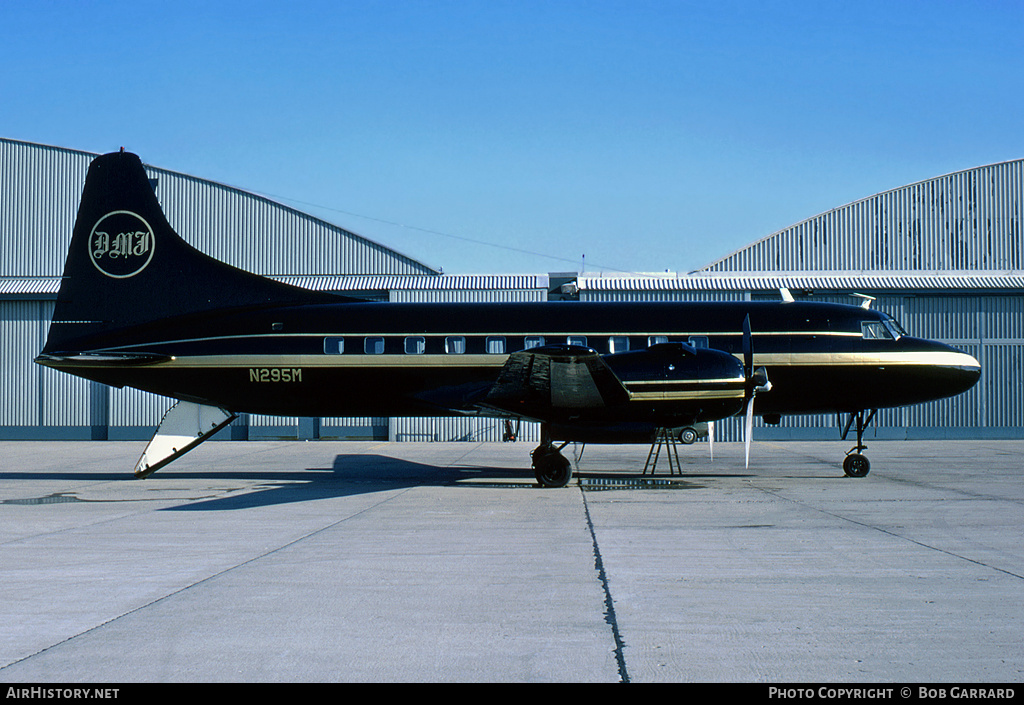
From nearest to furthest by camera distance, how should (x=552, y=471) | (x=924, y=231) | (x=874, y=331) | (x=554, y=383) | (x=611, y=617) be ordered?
(x=611, y=617) < (x=554, y=383) < (x=552, y=471) < (x=874, y=331) < (x=924, y=231)

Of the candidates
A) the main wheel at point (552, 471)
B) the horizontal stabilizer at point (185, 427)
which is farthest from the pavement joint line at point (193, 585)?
the horizontal stabilizer at point (185, 427)

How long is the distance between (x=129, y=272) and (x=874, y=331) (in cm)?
1806

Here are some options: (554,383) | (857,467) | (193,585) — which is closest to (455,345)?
(554,383)

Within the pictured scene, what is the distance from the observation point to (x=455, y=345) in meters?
19.9

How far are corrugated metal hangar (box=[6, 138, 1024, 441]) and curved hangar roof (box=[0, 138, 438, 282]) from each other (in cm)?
5

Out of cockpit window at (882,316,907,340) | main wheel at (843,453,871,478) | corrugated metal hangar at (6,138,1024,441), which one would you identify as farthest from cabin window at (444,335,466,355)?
corrugated metal hangar at (6,138,1024,441)

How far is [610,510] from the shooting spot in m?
14.5

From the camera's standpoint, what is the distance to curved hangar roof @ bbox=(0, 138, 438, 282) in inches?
1538

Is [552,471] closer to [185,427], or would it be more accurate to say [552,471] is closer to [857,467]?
[857,467]

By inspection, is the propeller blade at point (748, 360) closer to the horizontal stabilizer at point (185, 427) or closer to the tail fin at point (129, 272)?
the tail fin at point (129, 272)

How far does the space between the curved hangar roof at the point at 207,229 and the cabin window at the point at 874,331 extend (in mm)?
22746

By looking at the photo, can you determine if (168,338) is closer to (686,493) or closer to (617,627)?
(686,493)

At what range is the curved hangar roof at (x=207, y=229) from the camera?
1538 inches
